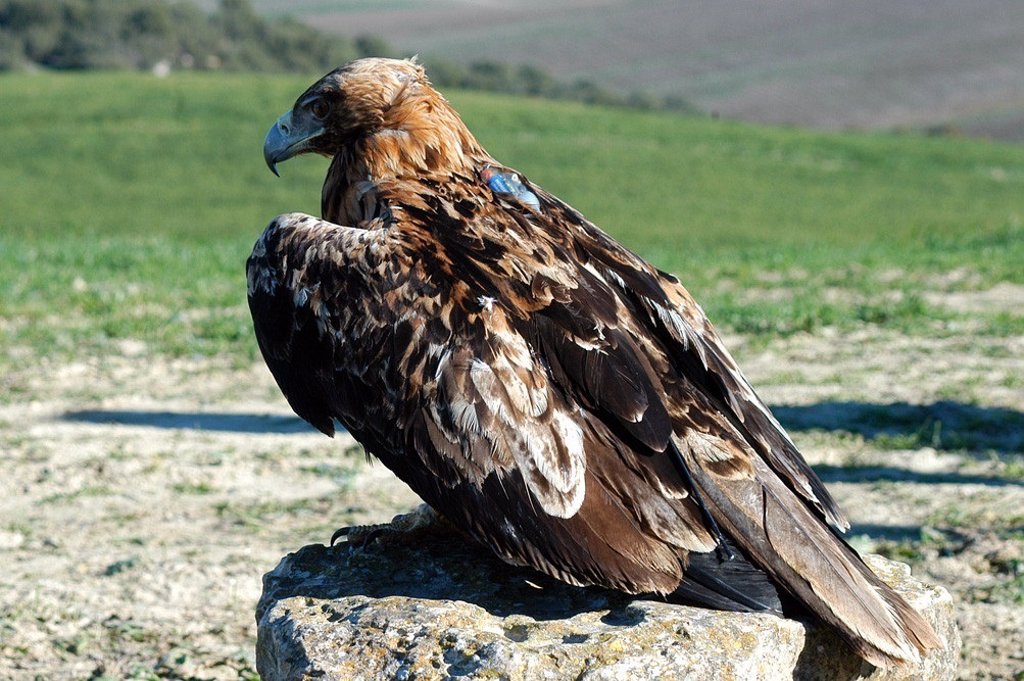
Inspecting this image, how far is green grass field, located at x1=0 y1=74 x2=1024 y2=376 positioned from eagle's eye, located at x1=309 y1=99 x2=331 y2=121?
5165 millimetres

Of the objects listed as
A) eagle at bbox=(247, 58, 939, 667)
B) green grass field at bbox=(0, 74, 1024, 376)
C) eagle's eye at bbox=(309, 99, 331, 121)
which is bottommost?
green grass field at bbox=(0, 74, 1024, 376)

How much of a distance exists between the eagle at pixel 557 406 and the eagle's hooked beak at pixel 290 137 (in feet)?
1.52

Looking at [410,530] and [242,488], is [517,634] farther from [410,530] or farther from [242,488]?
[242,488]

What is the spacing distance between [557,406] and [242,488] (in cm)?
357

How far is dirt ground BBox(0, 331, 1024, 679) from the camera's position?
4648 millimetres

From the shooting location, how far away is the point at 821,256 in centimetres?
1473

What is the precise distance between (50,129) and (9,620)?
31.8 metres

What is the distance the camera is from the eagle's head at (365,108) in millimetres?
3898

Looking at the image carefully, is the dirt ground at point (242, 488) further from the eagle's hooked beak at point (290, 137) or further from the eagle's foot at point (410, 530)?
the eagle's hooked beak at point (290, 137)

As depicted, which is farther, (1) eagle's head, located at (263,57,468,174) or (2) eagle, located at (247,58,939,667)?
(1) eagle's head, located at (263,57,468,174)

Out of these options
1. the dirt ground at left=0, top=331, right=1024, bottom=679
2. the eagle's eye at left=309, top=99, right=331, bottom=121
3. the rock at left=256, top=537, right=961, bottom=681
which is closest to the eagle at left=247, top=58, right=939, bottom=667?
the rock at left=256, top=537, right=961, bottom=681

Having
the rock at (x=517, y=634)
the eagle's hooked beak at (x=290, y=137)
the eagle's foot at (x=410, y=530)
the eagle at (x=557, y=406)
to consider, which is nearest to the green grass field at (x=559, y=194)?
the eagle's hooked beak at (x=290, y=137)

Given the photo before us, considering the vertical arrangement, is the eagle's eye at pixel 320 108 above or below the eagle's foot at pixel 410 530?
above

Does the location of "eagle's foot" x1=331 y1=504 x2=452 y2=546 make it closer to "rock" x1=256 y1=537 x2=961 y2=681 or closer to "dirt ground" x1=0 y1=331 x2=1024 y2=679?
"rock" x1=256 y1=537 x2=961 y2=681
